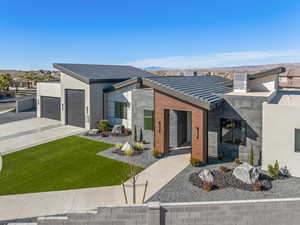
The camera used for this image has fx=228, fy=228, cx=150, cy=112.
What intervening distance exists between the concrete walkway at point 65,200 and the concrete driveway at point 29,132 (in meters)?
7.43

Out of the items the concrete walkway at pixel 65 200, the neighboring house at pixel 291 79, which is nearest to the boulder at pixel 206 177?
the concrete walkway at pixel 65 200

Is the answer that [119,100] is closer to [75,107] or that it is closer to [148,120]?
[148,120]

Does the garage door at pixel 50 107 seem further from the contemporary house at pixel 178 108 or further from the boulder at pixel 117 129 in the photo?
the boulder at pixel 117 129

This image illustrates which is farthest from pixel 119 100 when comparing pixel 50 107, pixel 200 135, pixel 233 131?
pixel 233 131

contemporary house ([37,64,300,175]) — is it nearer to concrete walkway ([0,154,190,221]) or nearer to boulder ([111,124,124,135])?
boulder ([111,124,124,135])

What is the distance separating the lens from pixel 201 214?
712 centimetres

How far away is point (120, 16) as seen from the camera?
35594 mm

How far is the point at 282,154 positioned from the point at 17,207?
1262 cm

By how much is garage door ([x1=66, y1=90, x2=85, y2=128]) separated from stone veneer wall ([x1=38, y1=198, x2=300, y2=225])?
15.6 meters

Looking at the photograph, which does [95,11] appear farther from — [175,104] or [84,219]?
[84,219]

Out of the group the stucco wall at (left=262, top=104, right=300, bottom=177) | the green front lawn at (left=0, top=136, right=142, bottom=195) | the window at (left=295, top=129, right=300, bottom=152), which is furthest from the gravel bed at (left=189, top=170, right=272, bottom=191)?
the green front lawn at (left=0, top=136, right=142, bottom=195)

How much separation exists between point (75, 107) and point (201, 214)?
18.1 m

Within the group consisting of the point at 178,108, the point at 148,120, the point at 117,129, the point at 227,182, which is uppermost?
the point at 178,108

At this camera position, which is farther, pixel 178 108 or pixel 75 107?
pixel 75 107
